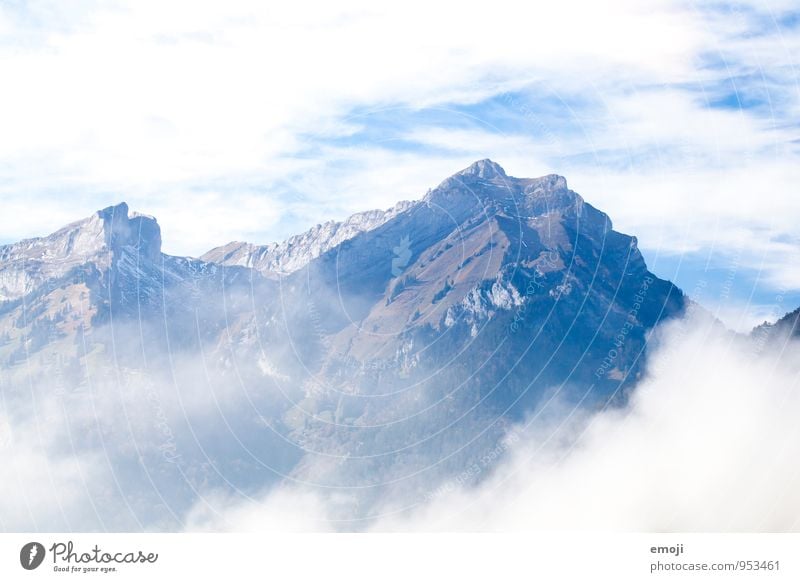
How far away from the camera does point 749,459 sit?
7838 cm

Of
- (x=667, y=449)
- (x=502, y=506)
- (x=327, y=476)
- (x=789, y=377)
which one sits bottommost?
(x=327, y=476)

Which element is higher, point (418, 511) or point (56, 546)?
point (56, 546)

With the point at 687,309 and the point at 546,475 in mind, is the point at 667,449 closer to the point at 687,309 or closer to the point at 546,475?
the point at 546,475

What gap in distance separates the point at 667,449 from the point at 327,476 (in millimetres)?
110409

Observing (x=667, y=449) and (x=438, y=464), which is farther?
(x=438, y=464)

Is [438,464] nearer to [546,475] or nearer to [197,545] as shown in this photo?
[546,475]

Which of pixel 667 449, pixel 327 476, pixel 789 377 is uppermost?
pixel 789 377

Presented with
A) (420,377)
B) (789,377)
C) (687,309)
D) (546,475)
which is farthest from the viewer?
(420,377)

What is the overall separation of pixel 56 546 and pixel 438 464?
139 metres

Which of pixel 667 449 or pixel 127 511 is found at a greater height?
pixel 667 449

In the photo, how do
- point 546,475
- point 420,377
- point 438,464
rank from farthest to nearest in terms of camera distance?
point 420,377 < point 438,464 < point 546,475

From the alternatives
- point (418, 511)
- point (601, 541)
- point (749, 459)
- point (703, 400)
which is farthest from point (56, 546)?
point (418, 511)

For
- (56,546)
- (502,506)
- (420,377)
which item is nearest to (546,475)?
(502,506)

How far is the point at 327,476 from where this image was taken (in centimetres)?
19525
